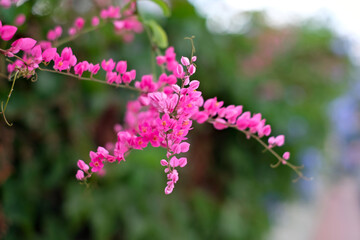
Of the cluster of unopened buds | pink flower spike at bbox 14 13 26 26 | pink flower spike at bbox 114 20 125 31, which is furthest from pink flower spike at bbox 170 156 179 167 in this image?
pink flower spike at bbox 14 13 26 26

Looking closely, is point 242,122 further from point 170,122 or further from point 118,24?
point 118,24

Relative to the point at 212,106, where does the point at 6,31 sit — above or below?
below

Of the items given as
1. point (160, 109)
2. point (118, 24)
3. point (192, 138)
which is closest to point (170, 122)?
point (160, 109)

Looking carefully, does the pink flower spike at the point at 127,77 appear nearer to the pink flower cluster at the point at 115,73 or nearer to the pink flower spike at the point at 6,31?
the pink flower cluster at the point at 115,73

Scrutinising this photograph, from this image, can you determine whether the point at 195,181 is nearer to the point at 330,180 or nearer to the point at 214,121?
the point at 214,121

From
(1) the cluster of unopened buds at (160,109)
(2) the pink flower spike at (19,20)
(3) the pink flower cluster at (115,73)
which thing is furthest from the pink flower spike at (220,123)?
(2) the pink flower spike at (19,20)

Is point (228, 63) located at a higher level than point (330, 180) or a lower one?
lower

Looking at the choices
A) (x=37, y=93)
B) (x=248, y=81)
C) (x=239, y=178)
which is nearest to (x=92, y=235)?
(x=37, y=93)

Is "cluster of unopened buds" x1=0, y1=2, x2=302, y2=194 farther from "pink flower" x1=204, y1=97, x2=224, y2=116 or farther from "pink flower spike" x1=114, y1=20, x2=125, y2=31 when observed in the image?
"pink flower spike" x1=114, y1=20, x2=125, y2=31
